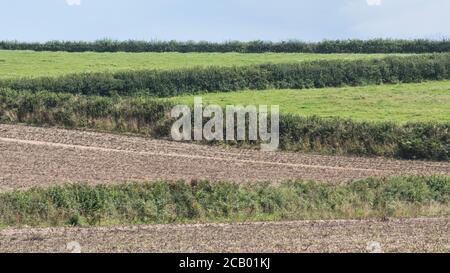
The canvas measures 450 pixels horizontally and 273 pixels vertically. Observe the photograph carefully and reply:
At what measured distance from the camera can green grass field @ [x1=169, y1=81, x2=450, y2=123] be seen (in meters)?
55.5

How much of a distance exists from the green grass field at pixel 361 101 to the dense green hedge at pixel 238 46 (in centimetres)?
1942

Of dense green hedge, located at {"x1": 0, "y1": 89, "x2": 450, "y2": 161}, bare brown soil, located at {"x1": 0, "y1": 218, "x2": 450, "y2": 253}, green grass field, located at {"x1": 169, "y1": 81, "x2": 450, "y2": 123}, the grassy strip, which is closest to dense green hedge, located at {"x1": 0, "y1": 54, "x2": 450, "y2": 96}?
green grass field, located at {"x1": 169, "y1": 81, "x2": 450, "y2": 123}

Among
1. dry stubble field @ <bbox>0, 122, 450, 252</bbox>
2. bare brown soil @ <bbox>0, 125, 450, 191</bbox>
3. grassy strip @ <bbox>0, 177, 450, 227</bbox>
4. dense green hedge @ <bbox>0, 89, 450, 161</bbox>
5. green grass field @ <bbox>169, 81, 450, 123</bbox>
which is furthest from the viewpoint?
green grass field @ <bbox>169, 81, 450, 123</bbox>

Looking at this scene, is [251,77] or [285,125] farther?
[251,77]

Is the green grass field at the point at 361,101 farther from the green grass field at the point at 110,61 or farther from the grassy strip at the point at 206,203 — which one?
the grassy strip at the point at 206,203

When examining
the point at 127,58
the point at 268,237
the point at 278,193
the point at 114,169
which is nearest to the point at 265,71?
the point at 127,58

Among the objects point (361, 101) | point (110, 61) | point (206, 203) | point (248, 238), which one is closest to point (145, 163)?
point (206, 203)

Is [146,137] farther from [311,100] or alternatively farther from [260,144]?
[311,100]

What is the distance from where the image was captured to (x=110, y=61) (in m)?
77.7

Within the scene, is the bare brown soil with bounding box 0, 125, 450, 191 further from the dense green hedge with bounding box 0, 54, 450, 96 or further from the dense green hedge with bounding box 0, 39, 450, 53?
the dense green hedge with bounding box 0, 39, 450, 53

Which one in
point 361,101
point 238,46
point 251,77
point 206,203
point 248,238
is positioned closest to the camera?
point 248,238

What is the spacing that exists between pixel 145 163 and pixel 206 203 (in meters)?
12.6

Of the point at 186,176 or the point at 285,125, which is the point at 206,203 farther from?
the point at 285,125

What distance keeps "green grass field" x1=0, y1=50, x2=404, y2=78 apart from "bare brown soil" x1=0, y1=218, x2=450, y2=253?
39904 millimetres
